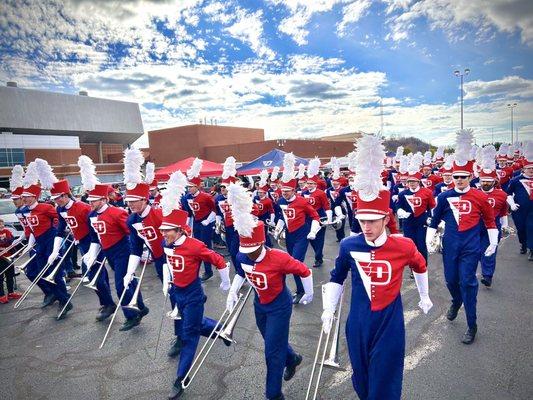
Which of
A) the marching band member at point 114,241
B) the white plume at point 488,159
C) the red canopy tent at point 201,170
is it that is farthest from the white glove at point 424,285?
the red canopy tent at point 201,170

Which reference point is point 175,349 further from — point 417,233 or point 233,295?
point 417,233

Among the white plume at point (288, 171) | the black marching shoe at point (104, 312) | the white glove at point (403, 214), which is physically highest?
the white plume at point (288, 171)

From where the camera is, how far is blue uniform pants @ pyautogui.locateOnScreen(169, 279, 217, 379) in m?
4.36

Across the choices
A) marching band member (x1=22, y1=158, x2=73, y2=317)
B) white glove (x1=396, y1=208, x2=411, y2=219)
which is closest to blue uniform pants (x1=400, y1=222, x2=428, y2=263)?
white glove (x1=396, y1=208, x2=411, y2=219)

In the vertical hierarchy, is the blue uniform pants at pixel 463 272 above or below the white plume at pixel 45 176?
below

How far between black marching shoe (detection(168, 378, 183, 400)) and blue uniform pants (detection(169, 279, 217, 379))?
120 millimetres

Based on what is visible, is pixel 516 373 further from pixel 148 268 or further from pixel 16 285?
pixel 16 285

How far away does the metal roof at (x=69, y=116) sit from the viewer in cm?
4316

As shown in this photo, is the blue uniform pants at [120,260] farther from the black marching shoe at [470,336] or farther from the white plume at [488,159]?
A: the white plume at [488,159]

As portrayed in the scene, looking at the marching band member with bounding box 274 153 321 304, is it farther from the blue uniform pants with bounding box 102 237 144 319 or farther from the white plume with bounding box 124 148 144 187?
the blue uniform pants with bounding box 102 237 144 319

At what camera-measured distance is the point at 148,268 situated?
10625 mm

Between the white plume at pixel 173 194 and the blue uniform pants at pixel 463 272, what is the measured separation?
13.1ft

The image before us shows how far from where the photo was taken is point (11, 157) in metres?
37.4

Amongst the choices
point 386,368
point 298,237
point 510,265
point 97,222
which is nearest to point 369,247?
point 386,368
